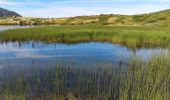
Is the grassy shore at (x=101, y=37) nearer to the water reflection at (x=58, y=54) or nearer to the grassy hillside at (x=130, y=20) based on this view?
the water reflection at (x=58, y=54)

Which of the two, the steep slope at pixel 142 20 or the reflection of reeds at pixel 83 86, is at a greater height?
the steep slope at pixel 142 20

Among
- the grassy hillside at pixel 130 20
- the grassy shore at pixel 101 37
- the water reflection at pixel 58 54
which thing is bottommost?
the water reflection at pixel 58 54

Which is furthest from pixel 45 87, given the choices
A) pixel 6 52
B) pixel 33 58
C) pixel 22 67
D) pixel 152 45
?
pixel 152 45

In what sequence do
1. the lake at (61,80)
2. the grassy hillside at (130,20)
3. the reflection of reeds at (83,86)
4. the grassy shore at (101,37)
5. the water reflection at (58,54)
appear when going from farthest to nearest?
the grassy hillside at (130,20)
the grassy shore at (101,37)
the water reflection at (58,54)
the lake at (61,80)
the reflection of reeds at (83,86)

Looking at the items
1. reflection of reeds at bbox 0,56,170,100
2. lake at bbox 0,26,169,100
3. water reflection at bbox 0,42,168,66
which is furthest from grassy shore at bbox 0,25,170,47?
reflection of reeds at bbox 0,56,170,100

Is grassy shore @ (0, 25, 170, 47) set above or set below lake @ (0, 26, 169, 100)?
above

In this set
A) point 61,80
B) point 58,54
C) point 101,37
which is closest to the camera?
point 61,80

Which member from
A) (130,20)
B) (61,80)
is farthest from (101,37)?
(130,20)

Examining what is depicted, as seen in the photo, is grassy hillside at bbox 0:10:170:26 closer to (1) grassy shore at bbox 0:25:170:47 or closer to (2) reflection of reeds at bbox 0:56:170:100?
(1) grassy shore at bbox 0:25:170:47

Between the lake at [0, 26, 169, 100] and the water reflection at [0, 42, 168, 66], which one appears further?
the water reflection at [0, 42, 168, 66]

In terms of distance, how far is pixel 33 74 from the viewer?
48.9 ft

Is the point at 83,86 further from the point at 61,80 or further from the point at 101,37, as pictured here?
the point at 101,37

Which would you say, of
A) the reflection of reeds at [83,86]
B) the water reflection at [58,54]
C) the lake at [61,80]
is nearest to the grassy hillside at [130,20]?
the water reflection at [58,54]

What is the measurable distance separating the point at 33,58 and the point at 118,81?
30.9 feet
